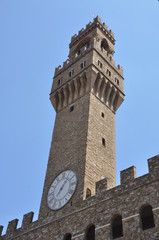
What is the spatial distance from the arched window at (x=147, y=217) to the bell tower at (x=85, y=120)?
3836 mm

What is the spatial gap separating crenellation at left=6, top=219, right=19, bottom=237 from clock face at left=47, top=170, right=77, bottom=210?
9.63 ft

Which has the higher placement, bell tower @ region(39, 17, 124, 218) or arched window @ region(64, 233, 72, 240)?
bell tower @ region(39, 17, 124, 218)

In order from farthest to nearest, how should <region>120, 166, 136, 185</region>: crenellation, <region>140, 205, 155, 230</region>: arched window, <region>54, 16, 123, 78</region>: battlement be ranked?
<region>54, 16, 123, 78</region>: battlement, <region>120, 166, 136, 185</region>: crenellation, <region>140, 205, 155, 230</region>: arched window

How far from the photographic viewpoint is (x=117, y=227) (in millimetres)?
14312

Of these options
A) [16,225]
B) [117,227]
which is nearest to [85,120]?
[16,225]

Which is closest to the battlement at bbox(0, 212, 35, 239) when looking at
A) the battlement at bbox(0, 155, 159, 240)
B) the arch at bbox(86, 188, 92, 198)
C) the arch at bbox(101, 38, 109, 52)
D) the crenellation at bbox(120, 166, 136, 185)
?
the arch at bbox(86, 188, 92, 198)

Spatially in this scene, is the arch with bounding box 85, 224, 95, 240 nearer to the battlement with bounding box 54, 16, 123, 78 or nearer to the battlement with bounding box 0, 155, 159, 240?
the battlement with bounding box 0, 155, 159, 240

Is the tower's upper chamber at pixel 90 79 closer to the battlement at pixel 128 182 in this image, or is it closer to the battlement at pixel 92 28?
the battlement at pixel 92 28

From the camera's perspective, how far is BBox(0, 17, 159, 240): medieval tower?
14.1 metres

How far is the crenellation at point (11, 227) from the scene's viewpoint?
63.8ft

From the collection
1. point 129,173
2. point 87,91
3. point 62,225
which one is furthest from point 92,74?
point 62,225

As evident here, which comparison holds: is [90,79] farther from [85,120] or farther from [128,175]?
[128,175]

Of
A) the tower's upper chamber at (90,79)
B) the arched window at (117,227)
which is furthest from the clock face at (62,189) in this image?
the tower's upper chamber at (90,79)

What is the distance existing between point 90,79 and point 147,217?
11664 mm
